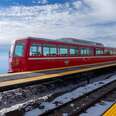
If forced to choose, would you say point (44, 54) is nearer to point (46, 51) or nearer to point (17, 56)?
point (46, 51)

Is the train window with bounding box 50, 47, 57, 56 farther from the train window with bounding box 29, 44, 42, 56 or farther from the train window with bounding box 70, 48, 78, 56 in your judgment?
the train window with bounding box 70, 48, 78, 56

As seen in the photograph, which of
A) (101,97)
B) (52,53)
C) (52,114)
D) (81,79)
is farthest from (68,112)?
(81,79)

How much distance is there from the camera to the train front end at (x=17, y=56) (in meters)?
13.2

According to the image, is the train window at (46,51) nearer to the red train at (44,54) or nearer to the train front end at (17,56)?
the red train at (44,54)

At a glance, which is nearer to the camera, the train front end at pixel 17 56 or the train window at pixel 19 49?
the train front end at pixel 17 56

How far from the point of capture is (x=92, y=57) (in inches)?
823

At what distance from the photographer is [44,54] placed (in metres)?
14.1

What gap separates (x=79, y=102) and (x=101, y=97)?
1.41 m

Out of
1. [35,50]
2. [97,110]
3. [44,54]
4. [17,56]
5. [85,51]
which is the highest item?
[35,50]

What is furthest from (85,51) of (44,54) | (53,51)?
(44,54)

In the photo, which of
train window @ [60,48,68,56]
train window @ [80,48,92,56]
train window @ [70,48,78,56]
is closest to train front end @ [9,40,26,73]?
train window @ [60,48,68,56]

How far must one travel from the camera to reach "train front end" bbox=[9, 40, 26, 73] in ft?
43.3

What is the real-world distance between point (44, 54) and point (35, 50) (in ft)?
2.83

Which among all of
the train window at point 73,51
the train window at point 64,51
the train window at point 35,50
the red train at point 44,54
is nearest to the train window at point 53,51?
the red train at point 44,54
